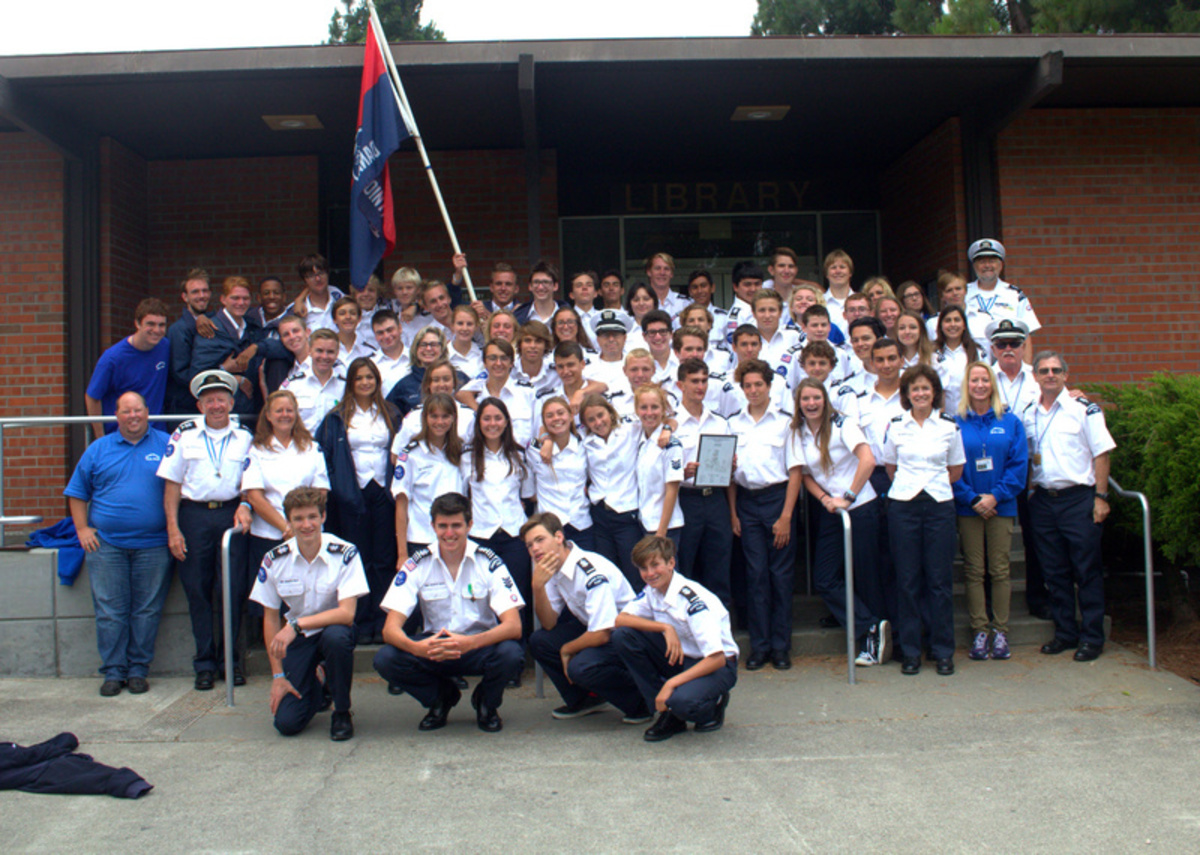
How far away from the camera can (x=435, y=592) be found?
5.12 m

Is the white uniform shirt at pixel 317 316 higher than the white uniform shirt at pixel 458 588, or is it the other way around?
the white uniform shirt at pixel 317 316

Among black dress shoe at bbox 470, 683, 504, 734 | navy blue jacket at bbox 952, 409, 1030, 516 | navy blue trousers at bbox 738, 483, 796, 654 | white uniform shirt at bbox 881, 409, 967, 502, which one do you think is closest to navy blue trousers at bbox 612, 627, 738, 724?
black dress shoe at bbox 470, 683, 504, 734

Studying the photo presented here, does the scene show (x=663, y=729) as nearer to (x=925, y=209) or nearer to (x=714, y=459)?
(x=714, y=459)

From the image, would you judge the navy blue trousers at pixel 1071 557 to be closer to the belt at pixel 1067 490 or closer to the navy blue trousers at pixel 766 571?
the belt at pixel 1067 490

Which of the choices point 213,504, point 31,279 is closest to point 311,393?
point 213,504

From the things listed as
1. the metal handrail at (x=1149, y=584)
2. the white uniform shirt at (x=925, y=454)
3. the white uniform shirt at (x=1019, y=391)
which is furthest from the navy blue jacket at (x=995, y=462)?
the metal handrail at (x=1149, y=584)

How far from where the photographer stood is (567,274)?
1074 centimetres

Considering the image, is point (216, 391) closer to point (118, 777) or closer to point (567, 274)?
point (118, 777)

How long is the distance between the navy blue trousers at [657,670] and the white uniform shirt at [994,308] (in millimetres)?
4023

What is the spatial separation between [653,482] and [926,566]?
66.7 inches

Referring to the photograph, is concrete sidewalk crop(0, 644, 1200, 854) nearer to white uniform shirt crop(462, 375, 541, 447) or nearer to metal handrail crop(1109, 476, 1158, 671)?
metal handrail crop(1109, 476, 1158, 671)

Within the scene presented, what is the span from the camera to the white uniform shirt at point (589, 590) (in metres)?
5.02

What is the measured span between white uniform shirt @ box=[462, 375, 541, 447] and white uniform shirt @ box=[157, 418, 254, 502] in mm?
1467

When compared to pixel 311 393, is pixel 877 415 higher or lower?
lower
